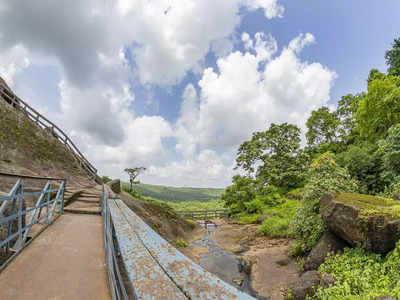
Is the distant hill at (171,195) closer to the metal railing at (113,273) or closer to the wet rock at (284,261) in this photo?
the wet rock at (284,261)

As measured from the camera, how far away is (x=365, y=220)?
14.5 ft

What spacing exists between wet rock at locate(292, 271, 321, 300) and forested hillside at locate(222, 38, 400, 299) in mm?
217

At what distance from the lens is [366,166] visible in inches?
388

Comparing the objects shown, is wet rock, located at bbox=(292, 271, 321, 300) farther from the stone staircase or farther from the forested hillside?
the stone staircase

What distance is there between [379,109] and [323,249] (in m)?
13.1

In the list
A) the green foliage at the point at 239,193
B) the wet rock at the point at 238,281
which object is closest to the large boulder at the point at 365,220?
the wet rock at the point at 238,281

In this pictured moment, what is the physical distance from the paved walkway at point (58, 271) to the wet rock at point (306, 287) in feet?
15.3

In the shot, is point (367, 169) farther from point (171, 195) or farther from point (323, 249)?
point (171, 195)

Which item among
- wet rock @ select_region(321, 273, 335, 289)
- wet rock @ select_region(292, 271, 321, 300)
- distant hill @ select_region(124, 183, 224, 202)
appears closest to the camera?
wet rock @ select_region(321, 273, 335, 289)

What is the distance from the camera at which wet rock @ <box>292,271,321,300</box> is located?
427 centimetres

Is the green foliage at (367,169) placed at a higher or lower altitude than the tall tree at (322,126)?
lower

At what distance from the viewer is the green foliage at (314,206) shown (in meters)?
6.52

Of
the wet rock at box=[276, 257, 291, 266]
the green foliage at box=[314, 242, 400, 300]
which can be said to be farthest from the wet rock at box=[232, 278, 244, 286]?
the green foliage at box=[314, 242, 400, 300]

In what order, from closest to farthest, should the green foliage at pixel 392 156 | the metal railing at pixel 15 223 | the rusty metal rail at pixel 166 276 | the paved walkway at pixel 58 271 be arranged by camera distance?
the rusty metal rail at pixel 166 276 → the paved walkway at pixel 58 271 → the metal railing at pixel 15 223 → the green foliage at pixel 392 156
